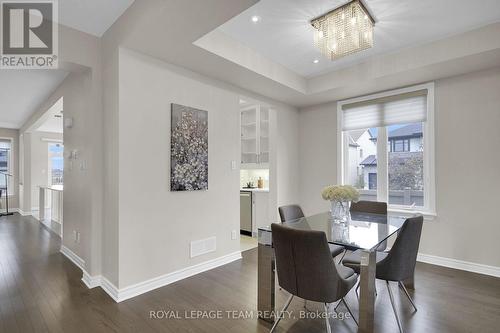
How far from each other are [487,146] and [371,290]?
269 centimetres

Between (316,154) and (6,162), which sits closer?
(316,154)

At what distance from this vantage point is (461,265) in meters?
3.28

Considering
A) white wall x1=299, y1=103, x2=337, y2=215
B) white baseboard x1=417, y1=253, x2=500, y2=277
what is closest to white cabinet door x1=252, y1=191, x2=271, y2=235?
white wall x1=299, y1=103, x2=337, y2=215

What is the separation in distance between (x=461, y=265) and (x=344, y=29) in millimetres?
3219

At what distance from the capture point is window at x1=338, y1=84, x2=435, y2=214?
360cm

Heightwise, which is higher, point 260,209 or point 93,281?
point 260,209

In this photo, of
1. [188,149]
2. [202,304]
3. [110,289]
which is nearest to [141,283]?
[110,289]

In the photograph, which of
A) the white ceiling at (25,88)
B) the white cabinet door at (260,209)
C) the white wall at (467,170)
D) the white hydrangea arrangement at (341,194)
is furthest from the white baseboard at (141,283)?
the white wall at (467,170)

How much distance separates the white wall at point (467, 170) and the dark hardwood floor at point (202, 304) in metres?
0.36

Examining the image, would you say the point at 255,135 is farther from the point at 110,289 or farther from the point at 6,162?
the point at 6,162

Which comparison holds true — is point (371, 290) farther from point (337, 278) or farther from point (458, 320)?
point (458, 320)

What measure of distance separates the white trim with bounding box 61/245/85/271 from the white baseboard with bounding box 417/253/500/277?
4462 mm

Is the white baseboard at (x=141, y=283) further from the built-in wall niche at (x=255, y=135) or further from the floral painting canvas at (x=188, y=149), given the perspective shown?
the built-in wall niche at (x=255, y=135)

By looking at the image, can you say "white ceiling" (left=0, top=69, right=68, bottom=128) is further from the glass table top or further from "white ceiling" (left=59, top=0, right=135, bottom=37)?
the glass table top
